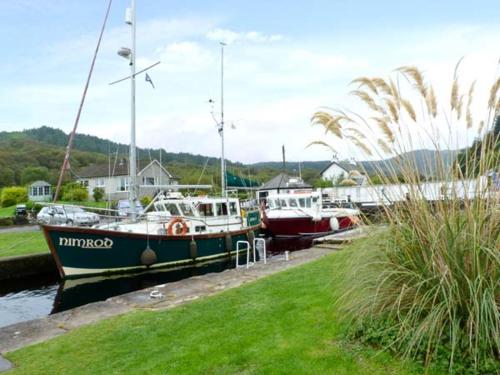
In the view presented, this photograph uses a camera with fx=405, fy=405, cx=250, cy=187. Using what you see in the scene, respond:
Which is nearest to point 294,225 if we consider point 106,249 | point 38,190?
point 106,249

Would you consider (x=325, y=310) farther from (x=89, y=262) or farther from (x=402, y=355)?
(x=89, y=262)

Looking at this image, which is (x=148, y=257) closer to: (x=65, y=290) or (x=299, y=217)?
(x=65, y=290)

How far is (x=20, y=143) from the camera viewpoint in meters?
80.6

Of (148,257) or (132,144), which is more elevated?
(132,144)

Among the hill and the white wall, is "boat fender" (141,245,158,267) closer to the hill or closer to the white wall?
the white wall

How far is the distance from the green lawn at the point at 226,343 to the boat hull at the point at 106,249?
7.07 metres

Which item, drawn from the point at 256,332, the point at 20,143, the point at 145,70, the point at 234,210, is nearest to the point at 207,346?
the point at 256,332

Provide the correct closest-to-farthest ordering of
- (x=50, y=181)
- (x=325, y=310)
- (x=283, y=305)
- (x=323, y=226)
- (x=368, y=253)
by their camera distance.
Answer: (x=368, y=253), (x=325, y=310), (x=283, y=305), (x=323, y=226), (x=50, y=181)

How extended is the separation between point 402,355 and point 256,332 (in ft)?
4.57

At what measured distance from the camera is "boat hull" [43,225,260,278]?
11.2 metres

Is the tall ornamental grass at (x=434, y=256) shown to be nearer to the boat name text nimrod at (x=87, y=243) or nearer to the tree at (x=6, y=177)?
the boat name text nimrod at (x=87, y=243)

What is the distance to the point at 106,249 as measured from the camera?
11.7 meters

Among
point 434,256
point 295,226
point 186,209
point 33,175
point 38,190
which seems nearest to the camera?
point 434,256

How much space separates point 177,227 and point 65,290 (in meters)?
3.83
